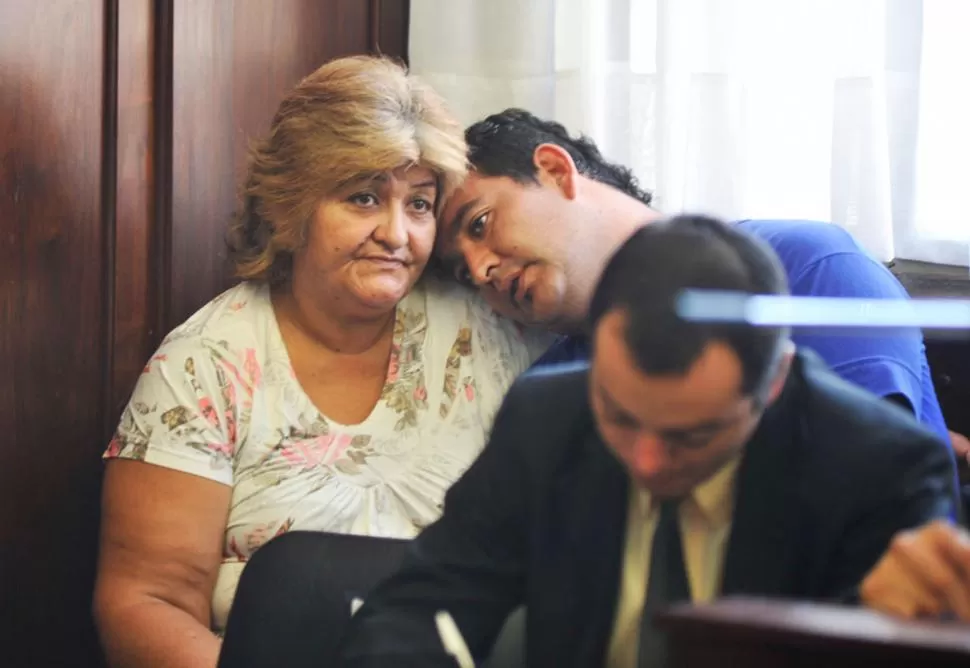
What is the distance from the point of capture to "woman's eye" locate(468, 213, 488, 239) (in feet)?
2.54

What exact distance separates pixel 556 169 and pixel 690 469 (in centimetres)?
25

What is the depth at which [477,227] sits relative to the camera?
778 millimetres

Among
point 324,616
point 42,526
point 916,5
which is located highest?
point 916,5

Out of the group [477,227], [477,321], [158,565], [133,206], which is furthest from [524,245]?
[133,206]

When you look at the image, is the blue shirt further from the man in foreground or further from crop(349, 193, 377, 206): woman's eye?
crop(349, 193, 377, 206): woman's eye

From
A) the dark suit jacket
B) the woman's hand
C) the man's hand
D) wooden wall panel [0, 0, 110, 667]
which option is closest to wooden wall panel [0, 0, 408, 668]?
wooden wall panel [0, 0, 110, 667]

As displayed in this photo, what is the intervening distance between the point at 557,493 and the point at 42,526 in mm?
813

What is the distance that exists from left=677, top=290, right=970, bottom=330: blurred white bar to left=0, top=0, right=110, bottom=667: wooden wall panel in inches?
33.5

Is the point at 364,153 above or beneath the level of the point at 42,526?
above

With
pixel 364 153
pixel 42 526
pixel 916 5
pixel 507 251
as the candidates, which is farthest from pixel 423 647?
pixel 42 526

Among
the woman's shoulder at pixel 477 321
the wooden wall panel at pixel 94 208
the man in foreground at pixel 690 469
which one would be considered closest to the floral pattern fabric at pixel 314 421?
the woman's shoulder at pixel 477 321

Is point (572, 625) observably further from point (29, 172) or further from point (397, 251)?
point (29, 172)

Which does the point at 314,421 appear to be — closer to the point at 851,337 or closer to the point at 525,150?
the point at 525,150

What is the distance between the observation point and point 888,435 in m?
0.59
